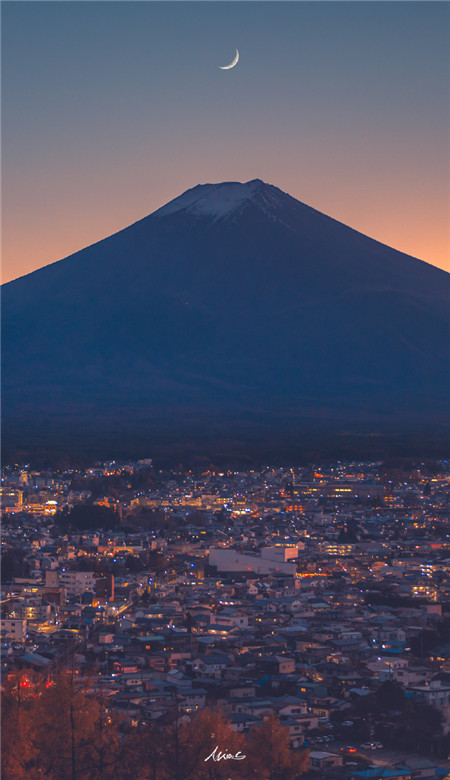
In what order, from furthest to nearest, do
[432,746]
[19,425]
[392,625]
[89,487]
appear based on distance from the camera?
[19,425] → [89,487] → [392,625] → [432,746]

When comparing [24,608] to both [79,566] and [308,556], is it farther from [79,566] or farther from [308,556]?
[308,556]

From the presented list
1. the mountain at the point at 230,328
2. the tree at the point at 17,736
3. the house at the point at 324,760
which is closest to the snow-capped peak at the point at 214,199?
the mountain at the point at 230,328

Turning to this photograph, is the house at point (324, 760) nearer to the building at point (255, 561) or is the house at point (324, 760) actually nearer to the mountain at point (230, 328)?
the building at point (255, 561)

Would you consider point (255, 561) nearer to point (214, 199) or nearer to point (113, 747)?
point (113, 747)

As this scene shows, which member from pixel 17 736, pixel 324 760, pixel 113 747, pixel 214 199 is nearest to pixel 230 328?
pixel 214 199

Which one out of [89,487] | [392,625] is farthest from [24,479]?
[392,625]

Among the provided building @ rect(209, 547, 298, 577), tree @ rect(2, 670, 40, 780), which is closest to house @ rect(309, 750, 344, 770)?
tree @ rect(2, 670, 40, 780)
